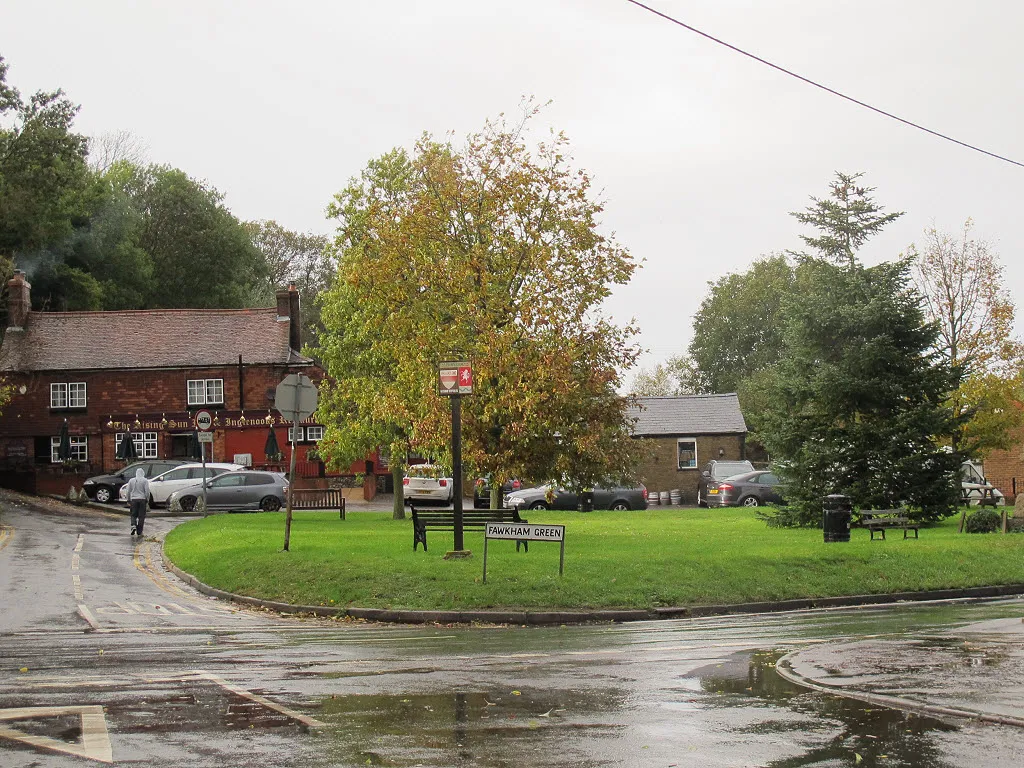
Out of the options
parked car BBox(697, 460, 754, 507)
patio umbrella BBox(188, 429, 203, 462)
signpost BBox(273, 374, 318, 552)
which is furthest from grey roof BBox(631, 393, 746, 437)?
signpost BBox(273, 374, 318, 552)

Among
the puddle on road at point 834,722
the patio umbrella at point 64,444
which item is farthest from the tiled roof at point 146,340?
the puddle on road at point 834,722

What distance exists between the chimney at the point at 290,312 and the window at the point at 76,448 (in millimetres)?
10530

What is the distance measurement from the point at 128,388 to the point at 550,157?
3303cm

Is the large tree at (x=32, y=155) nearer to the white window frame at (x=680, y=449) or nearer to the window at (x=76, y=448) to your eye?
the window at (x=76, y=448)

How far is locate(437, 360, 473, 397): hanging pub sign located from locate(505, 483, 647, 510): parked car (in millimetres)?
22249

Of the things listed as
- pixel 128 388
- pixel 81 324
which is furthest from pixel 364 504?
pixel 81 324

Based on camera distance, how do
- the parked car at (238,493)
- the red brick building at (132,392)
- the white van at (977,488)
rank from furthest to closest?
the red brick building at (132,392)
the white van at (977,488)
the parked car at (238,493)

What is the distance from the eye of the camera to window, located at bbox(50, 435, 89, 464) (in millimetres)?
55594

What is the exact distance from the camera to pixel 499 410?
27344 mm

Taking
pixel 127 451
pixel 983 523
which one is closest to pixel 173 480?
pixel 127 451

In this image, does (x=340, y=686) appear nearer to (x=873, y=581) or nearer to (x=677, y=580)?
(x=677, y=580)

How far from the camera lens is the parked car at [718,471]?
5003cm

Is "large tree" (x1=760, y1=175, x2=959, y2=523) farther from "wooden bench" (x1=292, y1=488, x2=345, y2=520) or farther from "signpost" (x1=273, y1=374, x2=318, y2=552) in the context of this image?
"signpost" (x1=273, y1=374, x2=318, y2=552)

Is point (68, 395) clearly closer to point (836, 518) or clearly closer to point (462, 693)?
point (836, 518)
